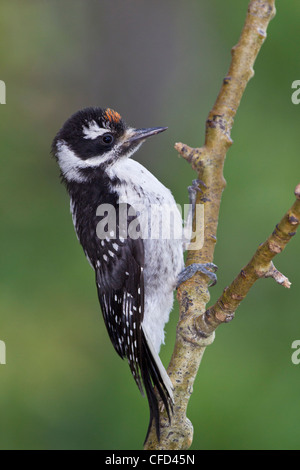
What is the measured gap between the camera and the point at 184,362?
229 cm

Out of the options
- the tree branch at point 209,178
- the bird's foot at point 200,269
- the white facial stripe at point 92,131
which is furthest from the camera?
the white facial stripe at point 92,131

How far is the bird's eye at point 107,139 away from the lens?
2.87m

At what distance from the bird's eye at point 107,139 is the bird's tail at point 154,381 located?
84cm

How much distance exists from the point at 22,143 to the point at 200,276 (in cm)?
302

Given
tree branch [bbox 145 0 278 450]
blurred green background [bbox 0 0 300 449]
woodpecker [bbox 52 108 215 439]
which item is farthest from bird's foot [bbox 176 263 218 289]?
blurred green background [bbox 0 0 300 449]

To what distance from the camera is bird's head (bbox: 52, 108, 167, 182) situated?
283cm

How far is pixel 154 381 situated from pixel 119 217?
0.77m

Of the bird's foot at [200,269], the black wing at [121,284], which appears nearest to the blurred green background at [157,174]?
the black wing at [121,284]

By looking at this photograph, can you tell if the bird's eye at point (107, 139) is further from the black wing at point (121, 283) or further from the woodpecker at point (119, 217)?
the black wing at point (121, 283)

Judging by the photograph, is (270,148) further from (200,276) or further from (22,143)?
(200,276)

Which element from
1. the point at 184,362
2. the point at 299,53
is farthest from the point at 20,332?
the point at 299,53

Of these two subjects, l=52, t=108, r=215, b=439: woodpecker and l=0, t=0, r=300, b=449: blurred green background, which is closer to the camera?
l=52, t=108, r=215, b=439: woodpecker

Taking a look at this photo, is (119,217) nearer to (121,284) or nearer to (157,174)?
(121,284)

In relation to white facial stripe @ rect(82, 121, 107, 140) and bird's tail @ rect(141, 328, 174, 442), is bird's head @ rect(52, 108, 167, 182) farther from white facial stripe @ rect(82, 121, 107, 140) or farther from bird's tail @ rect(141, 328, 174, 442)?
bird's tail @ rect(141, 328, 174, 442)
